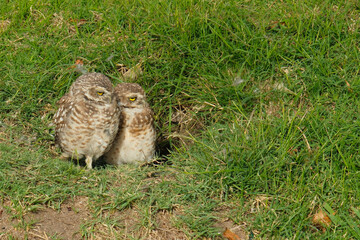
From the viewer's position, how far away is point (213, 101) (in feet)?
14.2

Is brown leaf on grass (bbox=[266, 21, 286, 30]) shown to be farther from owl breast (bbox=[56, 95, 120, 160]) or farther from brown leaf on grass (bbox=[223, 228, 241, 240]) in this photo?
brown leaf on grass (bbox=[223, 228, 241, 240])

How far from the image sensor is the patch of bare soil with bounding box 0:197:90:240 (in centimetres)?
310

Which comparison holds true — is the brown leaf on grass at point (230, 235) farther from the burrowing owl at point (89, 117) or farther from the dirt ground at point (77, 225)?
the burrowing owl at point (89, 117)

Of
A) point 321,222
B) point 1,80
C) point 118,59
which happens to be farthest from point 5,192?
point 321,222

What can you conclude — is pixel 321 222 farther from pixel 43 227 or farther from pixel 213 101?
pixel 43 227

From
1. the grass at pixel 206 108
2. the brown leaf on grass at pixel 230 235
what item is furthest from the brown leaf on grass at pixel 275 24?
the brown leaf on grass at pixel 230 235

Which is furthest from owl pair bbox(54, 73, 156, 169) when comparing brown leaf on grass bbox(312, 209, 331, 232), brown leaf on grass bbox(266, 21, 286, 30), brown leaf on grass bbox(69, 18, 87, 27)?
brown leaf on grass bbox(312, 209, 331, 232)

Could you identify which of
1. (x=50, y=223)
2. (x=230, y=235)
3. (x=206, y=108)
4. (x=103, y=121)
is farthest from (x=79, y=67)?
(x=230, y=235)

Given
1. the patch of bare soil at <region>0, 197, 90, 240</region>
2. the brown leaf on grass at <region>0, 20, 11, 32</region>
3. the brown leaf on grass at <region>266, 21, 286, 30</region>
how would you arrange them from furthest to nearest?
the brown leaf on grass at <region>0, 20, 11, 32</region>
the brown leaf on grass at <region>266, 21, 286, 30</region>
the patch of bare soil at <region>0, 197, 90, 240</region>

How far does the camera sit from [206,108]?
437 centimetres

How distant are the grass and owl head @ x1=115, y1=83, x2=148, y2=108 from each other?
42 centimetres

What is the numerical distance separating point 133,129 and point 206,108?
2.22 ft

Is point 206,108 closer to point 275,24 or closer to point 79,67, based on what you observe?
point 275,24

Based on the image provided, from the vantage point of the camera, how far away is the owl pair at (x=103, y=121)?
3791 mm
